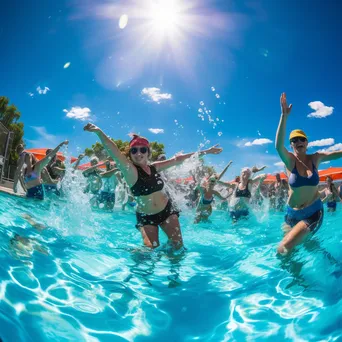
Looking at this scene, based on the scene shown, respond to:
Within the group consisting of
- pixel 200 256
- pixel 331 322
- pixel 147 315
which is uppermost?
pixel 200 256

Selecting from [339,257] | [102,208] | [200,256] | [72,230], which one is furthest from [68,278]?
[102,208]

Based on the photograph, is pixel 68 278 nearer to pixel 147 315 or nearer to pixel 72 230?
pixel 147 315

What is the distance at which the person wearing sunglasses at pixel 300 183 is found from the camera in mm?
3479

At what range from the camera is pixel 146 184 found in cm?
375

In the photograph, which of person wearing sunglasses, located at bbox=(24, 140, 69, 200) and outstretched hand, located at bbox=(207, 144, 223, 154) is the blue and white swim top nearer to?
A: outstretched hand, located at bbox=(207, 144, 223, 154)

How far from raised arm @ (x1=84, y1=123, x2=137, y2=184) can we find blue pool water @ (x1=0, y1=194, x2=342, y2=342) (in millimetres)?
1119

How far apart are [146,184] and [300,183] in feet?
6.91

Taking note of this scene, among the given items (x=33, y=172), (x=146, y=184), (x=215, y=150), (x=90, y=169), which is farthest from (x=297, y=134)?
(x=90, y=169)

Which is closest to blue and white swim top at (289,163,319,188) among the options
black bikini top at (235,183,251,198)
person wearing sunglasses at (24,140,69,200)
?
black bikini top at (235,183,251,198)

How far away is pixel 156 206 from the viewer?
3.91m

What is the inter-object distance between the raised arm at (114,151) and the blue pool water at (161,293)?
1.12m

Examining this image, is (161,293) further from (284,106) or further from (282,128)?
(284,106)

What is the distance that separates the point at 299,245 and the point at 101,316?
2702 millimetres

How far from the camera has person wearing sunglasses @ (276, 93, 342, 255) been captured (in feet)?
11.4
